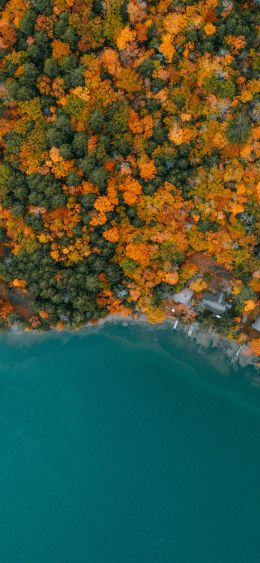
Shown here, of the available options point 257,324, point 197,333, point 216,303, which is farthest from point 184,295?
point 257,324

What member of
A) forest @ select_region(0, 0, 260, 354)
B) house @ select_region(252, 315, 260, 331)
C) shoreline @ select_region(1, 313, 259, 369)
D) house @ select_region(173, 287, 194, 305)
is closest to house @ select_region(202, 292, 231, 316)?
forest @ select_region(0, 0, 260, 354)

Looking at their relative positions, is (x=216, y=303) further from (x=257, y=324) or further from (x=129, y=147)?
(x=129, y=147)

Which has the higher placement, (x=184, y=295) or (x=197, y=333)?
(x=184, y=295)

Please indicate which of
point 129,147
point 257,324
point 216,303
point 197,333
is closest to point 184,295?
point 216,303

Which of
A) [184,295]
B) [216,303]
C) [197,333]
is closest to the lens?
[216,303]

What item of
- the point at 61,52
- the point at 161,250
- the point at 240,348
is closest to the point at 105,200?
the point at 161,250

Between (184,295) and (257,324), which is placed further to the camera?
(184,295)

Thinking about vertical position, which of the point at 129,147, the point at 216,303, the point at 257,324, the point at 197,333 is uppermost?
the point at 129,147

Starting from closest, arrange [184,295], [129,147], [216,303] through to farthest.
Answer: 1. [129,147]
2. [216,303]
3. [184,295]

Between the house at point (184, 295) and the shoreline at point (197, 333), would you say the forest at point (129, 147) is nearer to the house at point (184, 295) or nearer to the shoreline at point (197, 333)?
the house at point (184, 295)
